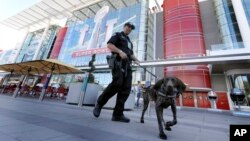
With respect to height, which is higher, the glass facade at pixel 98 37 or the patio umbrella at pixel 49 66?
the glass facade at pixel 98 37

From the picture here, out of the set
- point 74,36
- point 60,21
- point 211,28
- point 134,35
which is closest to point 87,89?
point 134,35

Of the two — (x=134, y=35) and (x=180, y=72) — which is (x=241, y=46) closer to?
(x=180, y=72)

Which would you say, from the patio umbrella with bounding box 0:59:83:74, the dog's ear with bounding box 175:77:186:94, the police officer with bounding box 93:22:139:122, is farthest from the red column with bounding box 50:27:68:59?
the dog's ear with bounding box 175:77:186:94

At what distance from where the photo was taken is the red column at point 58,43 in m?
36.2

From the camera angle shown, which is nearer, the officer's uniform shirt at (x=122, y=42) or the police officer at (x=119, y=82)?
the police officer at (x=119, y=82)

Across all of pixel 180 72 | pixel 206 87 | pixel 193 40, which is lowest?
pixel 206 87

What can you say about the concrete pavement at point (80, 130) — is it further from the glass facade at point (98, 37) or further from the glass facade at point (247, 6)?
the glass facade at point (98, 37)

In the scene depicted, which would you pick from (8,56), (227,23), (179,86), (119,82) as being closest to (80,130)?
(119,82)

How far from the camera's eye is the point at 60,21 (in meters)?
41.6

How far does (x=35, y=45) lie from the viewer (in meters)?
41.2

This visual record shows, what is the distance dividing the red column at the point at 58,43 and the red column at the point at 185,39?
2662 centimetres

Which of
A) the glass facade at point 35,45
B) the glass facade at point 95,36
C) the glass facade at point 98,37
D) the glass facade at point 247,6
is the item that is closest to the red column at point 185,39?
the glass facade at point 98,37

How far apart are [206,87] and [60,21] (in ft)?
134

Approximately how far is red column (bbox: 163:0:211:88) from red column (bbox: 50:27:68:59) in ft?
87.3
